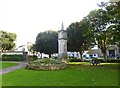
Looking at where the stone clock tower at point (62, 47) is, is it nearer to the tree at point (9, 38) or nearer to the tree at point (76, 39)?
the tree at point (76, 39)

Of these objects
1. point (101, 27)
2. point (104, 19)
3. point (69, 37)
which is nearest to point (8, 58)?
point (69, 37)

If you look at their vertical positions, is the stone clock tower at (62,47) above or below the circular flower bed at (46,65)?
above

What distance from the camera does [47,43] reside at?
54844 mm

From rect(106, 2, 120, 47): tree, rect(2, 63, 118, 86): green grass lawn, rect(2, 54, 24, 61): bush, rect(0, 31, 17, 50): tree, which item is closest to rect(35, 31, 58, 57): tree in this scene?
rect(2, 54, 24, 61): bush

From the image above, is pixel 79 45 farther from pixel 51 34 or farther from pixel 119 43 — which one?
pixel 119 43

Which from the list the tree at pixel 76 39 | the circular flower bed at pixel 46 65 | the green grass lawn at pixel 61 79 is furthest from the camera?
the tree at pixel 76 39

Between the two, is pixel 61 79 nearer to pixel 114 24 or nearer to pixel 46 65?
pixel 46 65

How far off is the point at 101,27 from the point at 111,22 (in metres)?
7.74

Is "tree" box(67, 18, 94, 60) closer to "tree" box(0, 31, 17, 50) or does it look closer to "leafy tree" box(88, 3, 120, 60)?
"leafy tree" box(88, 3, 120, 60)

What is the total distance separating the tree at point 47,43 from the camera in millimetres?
55062

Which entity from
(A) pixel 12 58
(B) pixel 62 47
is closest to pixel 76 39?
(A) pixel 12 58

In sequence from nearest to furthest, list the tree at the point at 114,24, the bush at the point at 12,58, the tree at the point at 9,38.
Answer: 1. the tree at the point at 114,24
2. the bush at the point at 12,58
3. the tree at the point at 9,38

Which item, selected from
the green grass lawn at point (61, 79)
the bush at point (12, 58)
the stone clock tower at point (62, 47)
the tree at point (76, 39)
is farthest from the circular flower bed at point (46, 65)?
the tree at point (76, 39)

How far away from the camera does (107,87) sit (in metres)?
12.3
